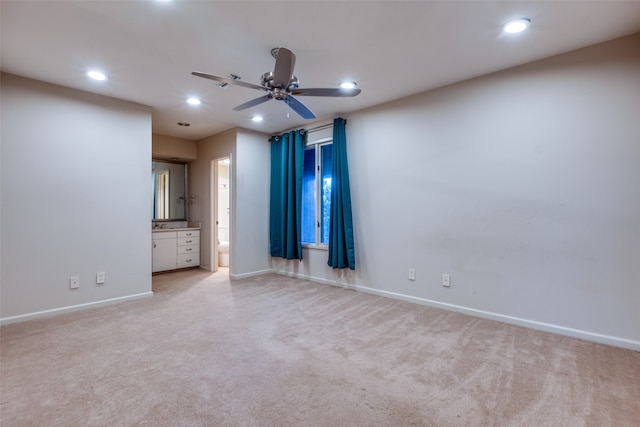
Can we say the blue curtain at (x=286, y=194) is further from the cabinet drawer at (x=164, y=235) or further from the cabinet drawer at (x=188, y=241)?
the cabinet drawer at (x=164, y=235)

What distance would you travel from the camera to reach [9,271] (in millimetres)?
2887

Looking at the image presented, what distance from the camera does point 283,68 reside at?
6.82 feet

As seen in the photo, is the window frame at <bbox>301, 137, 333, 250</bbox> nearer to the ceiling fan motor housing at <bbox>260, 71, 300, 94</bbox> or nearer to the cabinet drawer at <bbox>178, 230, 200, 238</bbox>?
the ceiling fan motor housing at <bbox>260, 71, 300, 94</bbox>

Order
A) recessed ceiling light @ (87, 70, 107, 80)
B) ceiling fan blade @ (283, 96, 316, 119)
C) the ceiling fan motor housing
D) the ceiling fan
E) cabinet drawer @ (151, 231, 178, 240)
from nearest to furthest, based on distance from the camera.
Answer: the ceiling fan
the ceiling fan motor housing
ceiling fan blade @ (283, 96, 316, 119)
recessed ceiling light @ (87, 70, 107, 80)
cabinet drawer @ (151, 231, 178, 240)

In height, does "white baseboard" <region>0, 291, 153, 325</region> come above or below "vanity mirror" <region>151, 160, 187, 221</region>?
below

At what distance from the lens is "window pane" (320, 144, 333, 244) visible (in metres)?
4.45

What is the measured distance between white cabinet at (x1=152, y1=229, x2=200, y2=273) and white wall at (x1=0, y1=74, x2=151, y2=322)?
1.55 metres

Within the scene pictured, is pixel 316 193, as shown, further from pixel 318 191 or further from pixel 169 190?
pixel 169 190

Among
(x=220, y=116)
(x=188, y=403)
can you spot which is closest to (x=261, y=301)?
(x=188, y=403)

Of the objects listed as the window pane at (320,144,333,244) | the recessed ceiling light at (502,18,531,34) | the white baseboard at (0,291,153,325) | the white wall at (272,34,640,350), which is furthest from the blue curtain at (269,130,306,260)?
the recessed ceiling light at (502,18,531,34)

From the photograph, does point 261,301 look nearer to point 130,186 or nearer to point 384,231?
point 384,231

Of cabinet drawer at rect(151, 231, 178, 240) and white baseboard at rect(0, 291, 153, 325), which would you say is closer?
white baseboard at rect(0, 291, 153, 325)

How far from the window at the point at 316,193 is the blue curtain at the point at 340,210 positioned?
1.04 feet

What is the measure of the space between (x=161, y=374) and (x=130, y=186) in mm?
2552
